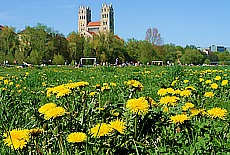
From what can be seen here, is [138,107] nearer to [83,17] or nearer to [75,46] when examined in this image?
[75,46]

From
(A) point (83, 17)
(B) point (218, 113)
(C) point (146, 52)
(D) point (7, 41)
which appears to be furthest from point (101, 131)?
(A) point (83, 17)

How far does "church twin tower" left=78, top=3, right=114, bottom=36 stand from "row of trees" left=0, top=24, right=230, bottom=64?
51026 millimetres

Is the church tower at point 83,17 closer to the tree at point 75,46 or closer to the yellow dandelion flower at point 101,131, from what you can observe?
the tree at point 75,46

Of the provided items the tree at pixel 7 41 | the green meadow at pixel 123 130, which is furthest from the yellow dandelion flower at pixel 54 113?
the tree at pixel 7 41

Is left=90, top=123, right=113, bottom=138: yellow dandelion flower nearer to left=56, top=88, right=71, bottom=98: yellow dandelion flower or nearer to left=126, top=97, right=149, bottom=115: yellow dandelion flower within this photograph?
left=126, top=97, right=149, bottom=115: yellow dandelion flower

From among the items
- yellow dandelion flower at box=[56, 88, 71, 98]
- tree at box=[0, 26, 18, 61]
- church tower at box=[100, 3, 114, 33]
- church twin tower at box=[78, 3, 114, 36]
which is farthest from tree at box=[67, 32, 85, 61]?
church tower at box=[100, 3, 114, 33]

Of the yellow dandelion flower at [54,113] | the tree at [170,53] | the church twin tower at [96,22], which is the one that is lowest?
the yellow dandelion flower at [54,113]

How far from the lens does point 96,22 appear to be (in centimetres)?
14925

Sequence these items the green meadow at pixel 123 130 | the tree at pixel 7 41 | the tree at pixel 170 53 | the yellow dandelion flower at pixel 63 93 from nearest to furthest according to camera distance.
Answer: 1. the green meadow at pixel 123 130
2. the yellow dandelion flower at pixel 63 93
3. the tree at pixel 7 41
4. the tree at pixel 170 53

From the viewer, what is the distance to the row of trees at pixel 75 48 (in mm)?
57375

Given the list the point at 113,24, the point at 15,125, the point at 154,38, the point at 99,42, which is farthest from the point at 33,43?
the point at 113,24

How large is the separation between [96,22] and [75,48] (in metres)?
83.4

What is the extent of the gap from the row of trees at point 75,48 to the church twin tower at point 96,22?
51.0m

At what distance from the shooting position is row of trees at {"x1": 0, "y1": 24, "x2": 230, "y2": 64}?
57375 millimetres
